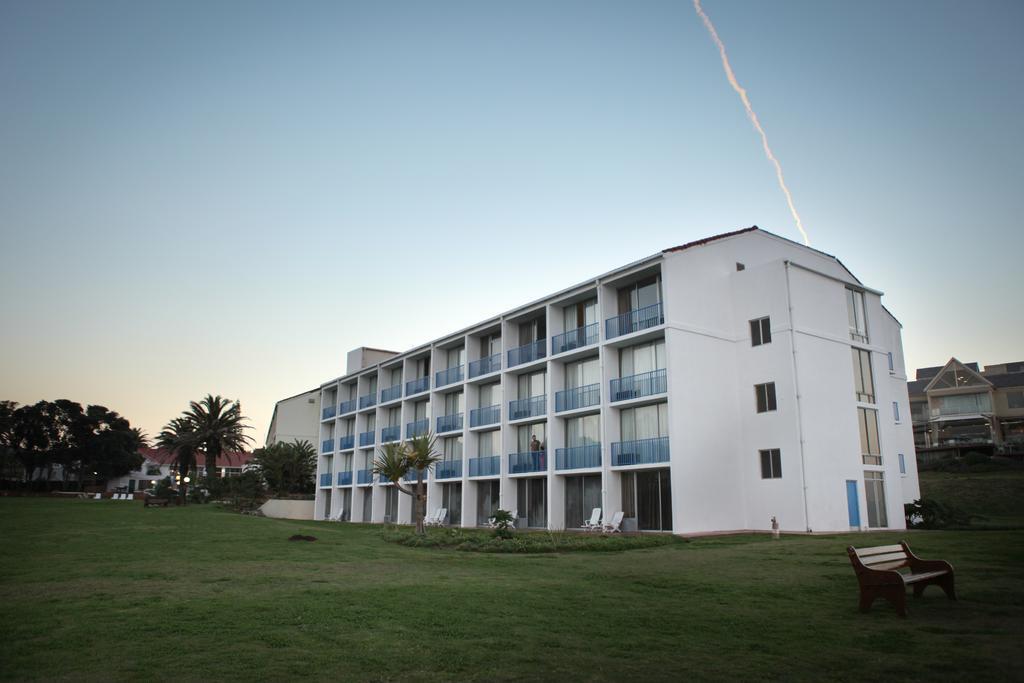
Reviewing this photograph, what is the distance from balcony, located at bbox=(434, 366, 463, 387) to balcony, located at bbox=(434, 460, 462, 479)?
186 inches

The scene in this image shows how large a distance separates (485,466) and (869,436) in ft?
60.7

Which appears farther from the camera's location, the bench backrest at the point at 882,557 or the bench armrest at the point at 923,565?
the bench armrest at the point at 923,565

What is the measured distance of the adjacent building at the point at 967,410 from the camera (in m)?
60.5

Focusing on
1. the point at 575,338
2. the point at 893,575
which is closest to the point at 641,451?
the point at 575,338

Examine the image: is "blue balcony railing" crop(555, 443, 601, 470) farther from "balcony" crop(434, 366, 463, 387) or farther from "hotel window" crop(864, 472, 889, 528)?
"balcony" crop(434, 366, 463, 387)

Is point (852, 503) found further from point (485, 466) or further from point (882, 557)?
point (882, 557)

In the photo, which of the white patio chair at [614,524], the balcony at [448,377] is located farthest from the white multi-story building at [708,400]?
the balcony at [448,377]

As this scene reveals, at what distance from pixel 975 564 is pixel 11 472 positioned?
109m

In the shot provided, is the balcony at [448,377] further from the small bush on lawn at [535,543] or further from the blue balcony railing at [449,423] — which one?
the small bush on lawn at [535,543]

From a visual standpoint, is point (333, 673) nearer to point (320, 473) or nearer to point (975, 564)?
point (975, 564)

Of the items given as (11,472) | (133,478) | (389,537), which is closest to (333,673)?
(389,537)

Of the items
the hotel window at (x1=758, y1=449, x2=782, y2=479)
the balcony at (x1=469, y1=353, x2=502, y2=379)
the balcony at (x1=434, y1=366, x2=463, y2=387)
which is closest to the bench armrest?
the hotel window at (x1=758, y1=449, x2=782, y2=479)

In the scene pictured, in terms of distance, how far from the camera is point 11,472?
301 ft

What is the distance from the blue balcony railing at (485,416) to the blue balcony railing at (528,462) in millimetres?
2765
